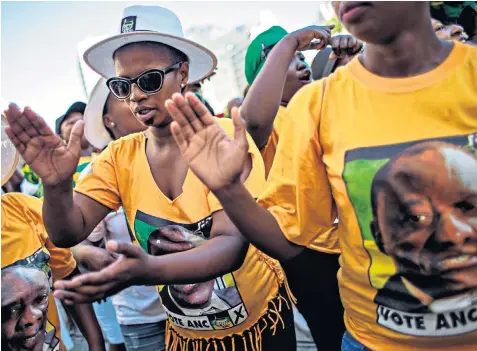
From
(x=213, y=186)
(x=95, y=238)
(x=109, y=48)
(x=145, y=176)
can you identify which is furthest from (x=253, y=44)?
(x=213, y=186)

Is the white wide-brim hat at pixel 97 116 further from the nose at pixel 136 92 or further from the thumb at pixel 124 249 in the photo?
the thumb at pixel 124 249

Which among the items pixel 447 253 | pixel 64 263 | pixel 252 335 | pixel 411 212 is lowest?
pixel 252 335

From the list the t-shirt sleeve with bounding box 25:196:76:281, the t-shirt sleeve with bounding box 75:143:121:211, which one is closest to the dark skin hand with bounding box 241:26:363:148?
the t-shirt sleeve with bounding box 75:143:121:211

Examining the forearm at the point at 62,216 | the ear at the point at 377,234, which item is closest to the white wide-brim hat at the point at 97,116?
the forearm at the point at 62,216

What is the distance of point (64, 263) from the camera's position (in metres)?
2.26

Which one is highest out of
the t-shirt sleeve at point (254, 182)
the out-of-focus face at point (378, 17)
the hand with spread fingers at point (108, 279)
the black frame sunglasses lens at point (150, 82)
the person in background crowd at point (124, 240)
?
the out-of-focus face at point (378, 17)

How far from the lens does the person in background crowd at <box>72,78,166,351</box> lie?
317 cm

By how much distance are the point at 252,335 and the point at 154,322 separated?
44.6 inches

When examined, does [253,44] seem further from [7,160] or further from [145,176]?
[7,160]

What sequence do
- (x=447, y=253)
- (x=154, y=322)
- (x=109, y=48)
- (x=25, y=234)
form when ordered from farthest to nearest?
1. (x=154, y=322)
2. (x=109, y=48)
3. (x=25, y=234)
4. (x=447, y=253)

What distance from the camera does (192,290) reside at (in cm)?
212

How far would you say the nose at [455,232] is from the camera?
1374 millimetres

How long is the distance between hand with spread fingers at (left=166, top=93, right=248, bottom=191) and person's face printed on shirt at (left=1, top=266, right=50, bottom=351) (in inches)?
34.4

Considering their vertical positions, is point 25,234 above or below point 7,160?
below
